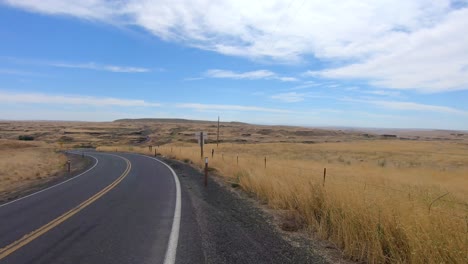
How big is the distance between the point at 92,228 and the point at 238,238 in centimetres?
330

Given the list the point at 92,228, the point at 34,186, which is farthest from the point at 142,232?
the point at 34,186

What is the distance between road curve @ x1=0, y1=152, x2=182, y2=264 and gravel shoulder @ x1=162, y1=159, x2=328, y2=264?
0.46 metres

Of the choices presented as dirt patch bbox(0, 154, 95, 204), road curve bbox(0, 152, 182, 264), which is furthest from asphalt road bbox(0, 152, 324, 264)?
dirt patch bbox(0, 154, 95, 204)

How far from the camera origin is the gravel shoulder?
6188 mm

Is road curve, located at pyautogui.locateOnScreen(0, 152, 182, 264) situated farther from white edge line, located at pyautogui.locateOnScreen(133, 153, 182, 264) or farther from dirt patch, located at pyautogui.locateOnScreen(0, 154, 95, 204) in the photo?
dirt patch, located at pyautogui.locateOnScreen(0, 154, 95, 204)

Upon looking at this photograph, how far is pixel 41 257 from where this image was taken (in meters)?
6.35

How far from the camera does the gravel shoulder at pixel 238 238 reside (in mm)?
6188

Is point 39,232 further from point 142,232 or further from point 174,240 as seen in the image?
point 174,240

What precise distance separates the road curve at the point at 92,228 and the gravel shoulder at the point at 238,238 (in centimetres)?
46

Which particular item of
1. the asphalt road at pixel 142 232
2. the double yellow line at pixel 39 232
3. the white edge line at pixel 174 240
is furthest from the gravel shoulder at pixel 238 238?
the double yellow line at pixel 39 232

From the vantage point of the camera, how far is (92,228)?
28.0ft

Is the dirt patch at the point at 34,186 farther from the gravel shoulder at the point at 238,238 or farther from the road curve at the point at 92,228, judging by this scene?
the gravel shoulder at the point at 238,238

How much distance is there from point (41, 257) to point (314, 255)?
4336mm

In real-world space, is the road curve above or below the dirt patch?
above
